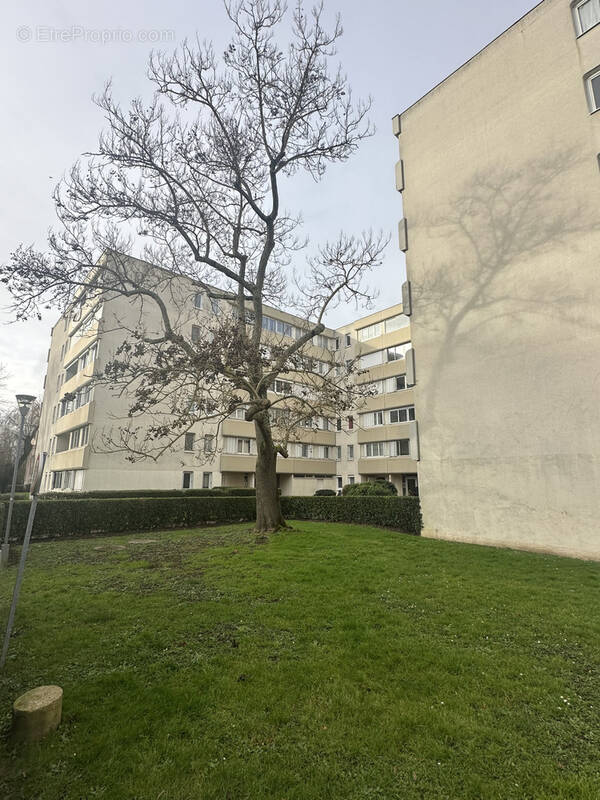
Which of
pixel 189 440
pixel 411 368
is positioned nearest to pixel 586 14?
pixel 411 368

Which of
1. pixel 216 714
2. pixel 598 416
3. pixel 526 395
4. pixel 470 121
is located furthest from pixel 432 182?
pixel 216 714

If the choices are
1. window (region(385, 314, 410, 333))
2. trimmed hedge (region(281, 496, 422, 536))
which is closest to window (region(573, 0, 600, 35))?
trimmed hedge (region(281, 496, 422, 536))

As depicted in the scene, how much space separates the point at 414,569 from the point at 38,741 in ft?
24.7

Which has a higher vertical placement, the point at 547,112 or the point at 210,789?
the point at 547,112

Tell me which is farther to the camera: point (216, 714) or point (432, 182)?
point (432, 182)

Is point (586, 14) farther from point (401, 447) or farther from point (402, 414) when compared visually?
point (401, 447)

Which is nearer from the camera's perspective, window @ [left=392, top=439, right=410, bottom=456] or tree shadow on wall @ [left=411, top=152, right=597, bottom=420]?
tree shadow on wall @ [left=411, top=152, right=597, bottom=420]

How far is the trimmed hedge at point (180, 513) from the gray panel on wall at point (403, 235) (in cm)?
995

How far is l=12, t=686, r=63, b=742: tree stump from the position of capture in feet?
10.9

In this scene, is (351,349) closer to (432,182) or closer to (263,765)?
(432,182)

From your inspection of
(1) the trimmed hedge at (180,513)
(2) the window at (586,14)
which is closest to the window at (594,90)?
(2) the window at (586,14)

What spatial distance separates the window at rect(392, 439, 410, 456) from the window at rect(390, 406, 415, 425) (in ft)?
5.43

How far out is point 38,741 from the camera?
3.32m

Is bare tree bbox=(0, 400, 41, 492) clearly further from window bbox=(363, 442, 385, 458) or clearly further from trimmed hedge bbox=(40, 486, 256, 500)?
window bbox=(363, 442, 385, 458)
